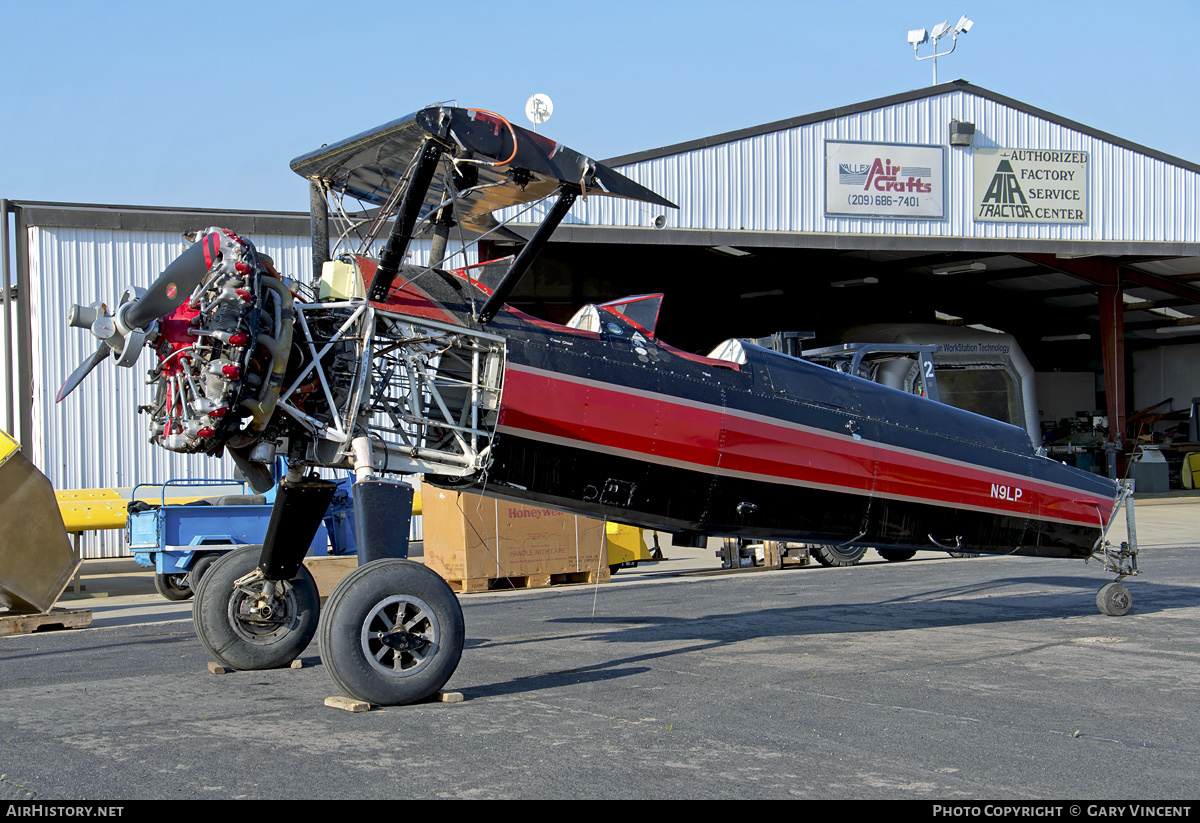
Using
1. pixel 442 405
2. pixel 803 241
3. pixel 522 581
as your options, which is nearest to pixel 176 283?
pixel 442 405

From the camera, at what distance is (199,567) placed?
14023 mm

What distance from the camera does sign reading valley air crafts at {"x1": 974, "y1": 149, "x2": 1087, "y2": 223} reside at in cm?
2617

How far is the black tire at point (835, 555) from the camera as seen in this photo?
60.6 ft

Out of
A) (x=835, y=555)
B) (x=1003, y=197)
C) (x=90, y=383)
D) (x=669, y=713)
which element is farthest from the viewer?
(x=1003, y=197)

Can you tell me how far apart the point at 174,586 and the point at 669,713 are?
10857 mm

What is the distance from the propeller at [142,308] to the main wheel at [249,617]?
211 cm

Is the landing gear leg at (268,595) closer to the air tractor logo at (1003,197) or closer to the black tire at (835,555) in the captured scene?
the black tire at (835,555)

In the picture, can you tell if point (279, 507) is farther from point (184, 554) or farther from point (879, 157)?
point (879, 157)

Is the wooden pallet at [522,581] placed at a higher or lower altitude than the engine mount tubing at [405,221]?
lower

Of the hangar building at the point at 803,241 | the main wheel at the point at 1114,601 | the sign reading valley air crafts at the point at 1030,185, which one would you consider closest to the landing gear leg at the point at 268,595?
the main wheel at the point at 1114,601

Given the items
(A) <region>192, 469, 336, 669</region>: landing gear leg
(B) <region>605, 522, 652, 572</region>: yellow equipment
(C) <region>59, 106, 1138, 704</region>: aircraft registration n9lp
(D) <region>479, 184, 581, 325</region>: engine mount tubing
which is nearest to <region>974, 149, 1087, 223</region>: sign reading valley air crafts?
(B) <region>605, 522, 652, 572</region>: yellow equipment

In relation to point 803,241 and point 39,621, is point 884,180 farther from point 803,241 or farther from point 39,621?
point 39,621
